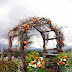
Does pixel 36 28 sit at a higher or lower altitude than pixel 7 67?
higher

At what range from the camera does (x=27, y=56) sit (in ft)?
16.0

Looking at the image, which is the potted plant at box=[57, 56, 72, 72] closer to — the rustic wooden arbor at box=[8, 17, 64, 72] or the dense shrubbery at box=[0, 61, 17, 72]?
the rustic wooden arbor at box=[8, 17, 64, 72]

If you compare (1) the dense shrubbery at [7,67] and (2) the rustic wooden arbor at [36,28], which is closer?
(1) the dense shrubbery at [7,67]

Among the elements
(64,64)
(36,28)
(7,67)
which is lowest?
(64,64)

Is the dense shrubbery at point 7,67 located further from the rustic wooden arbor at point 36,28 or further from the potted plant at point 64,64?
the potted plant at point 64,64

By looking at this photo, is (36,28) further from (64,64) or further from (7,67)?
(7,67)

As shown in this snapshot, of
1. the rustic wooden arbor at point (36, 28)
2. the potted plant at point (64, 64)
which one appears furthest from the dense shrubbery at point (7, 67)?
the potted plant at point (64, 64)

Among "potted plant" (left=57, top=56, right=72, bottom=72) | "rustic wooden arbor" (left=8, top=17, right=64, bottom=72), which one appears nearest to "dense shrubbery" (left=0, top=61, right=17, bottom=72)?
"rustic wooden arbor" (left=8, top=17, right=64, bottom=72)

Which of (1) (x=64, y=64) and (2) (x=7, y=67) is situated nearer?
(2) (x=7, y=67)

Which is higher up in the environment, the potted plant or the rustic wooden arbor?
the rustic wooden arbor

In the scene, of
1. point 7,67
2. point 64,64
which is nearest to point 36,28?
point 64,64

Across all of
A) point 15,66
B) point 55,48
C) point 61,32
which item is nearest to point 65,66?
point 55,48

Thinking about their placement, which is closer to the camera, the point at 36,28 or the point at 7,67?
the point at 7,67

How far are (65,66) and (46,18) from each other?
7.80 ft
